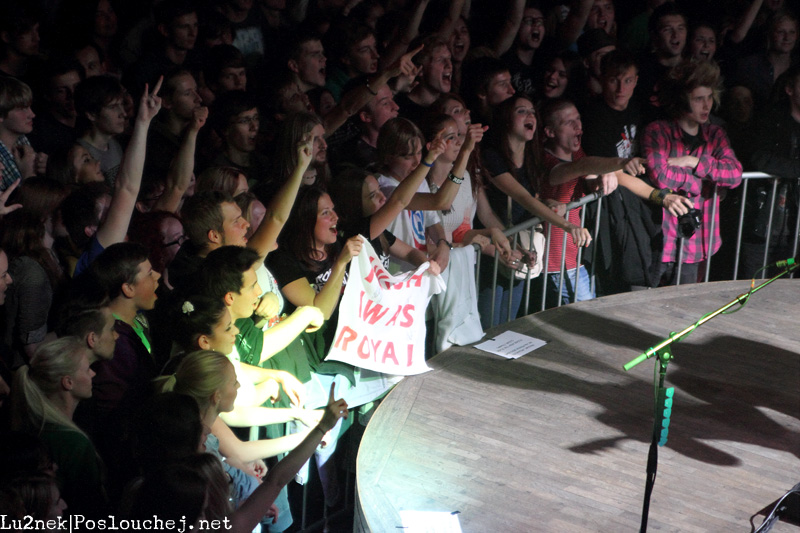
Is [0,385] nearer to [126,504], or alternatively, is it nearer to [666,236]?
[126,504]

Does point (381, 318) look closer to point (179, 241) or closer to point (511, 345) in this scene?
point (511, 345)

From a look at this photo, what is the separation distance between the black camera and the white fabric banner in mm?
2279

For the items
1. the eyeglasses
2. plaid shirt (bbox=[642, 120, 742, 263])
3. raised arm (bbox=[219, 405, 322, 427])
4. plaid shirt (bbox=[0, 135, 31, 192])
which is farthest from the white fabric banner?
plaid shirt (bbox=[642, 120, 742, 263])

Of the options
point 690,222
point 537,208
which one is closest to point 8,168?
point 537,208

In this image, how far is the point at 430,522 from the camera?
333 cm

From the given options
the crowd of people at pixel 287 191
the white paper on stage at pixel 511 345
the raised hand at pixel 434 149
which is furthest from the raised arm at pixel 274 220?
the white paper on stage at pixel 511 345

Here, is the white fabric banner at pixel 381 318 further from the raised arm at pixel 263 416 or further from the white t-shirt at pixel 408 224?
the raised arm at pixel 263 416

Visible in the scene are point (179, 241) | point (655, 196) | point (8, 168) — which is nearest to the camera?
point (179, 241)

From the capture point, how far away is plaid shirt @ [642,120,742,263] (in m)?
6.18

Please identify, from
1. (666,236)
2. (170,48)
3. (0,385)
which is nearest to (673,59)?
(666,236)

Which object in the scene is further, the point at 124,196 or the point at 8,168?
the point at 8,168

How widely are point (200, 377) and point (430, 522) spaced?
3.31ft

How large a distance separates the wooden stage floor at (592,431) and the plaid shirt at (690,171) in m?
0.97

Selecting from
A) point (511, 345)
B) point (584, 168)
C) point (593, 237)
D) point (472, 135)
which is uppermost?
point (472, 135)
